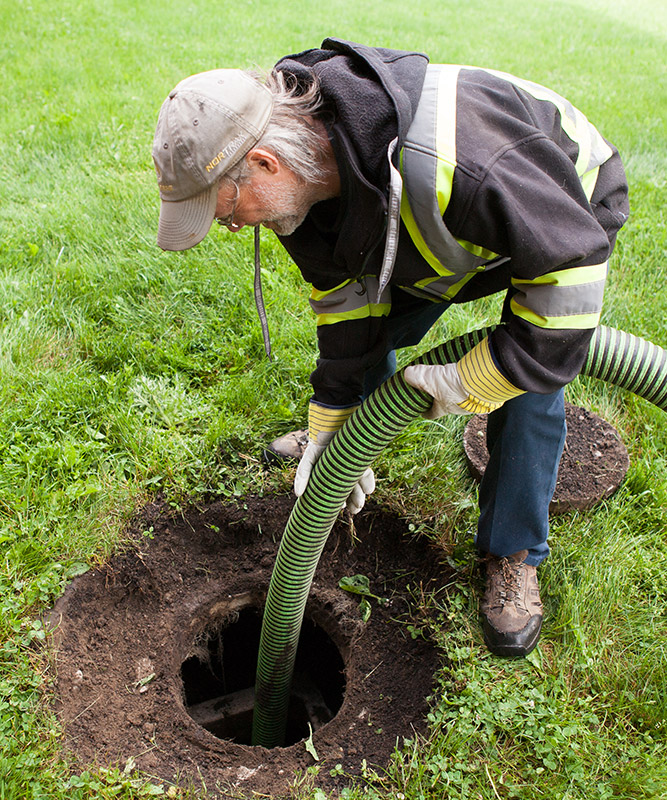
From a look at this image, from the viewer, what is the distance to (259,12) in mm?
9258

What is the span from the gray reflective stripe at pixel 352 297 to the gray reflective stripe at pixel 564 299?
0.56 m

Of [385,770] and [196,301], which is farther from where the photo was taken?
[196,301]

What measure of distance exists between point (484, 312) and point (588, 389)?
73 centimetres

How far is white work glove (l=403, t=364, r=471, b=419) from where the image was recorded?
6.36ft

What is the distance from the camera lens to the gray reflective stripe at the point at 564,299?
1696mm

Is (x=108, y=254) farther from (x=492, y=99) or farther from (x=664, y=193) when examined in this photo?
(x=664, y=193)

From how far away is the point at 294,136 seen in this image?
1.69 metres

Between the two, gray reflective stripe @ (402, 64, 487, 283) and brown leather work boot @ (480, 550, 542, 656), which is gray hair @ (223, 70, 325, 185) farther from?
brown leather work boot @ (480, 550, 542, 656)

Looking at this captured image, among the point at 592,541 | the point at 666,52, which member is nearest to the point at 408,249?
the point at 592,541

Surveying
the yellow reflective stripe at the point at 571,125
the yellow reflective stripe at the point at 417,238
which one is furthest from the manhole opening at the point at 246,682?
the yellow reflective stripe at the point at 571,125

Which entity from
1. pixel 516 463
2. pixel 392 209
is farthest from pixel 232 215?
pixel 516 463

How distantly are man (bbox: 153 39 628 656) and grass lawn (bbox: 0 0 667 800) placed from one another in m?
0.96

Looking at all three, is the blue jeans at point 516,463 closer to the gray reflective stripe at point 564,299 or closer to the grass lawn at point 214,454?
the grass lawn at point 214,454

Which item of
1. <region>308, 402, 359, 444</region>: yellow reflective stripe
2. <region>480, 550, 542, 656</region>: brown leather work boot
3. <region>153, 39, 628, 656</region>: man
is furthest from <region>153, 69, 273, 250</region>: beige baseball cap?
<region>480, 550, 542, 656</region>: brown leather work boot
